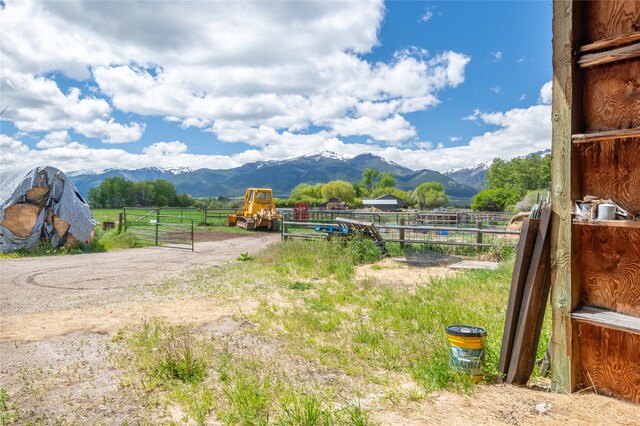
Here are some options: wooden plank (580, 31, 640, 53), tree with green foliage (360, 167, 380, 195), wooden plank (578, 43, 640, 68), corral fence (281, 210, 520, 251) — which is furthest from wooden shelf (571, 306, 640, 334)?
tree with green foliage (360, 167, 380, 195)

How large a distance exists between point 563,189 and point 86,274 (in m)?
11.3

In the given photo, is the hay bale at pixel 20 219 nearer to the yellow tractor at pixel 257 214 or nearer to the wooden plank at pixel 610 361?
the yellow tractor at pixel 257 214

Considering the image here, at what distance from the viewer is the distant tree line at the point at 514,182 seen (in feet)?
270

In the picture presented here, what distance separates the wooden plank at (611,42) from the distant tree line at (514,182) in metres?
80.2

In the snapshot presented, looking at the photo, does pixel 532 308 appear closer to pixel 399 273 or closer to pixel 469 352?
pixel 469 352

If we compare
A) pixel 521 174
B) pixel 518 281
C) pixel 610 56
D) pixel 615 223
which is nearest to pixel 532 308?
pixel 518 281

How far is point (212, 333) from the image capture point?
18.8ft

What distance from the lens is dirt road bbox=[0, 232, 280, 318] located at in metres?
7.92

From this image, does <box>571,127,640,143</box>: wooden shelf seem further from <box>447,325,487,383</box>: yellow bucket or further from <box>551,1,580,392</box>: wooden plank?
<box>447,325,487,383</box>: yellow bucket

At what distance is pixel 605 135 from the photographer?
3039 mm

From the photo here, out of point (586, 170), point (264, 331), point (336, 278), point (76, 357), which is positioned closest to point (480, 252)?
point (336, 278)

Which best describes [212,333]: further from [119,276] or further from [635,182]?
[119,276]

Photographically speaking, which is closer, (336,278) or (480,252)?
(336,278)

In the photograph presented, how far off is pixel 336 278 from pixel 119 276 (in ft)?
18.6
